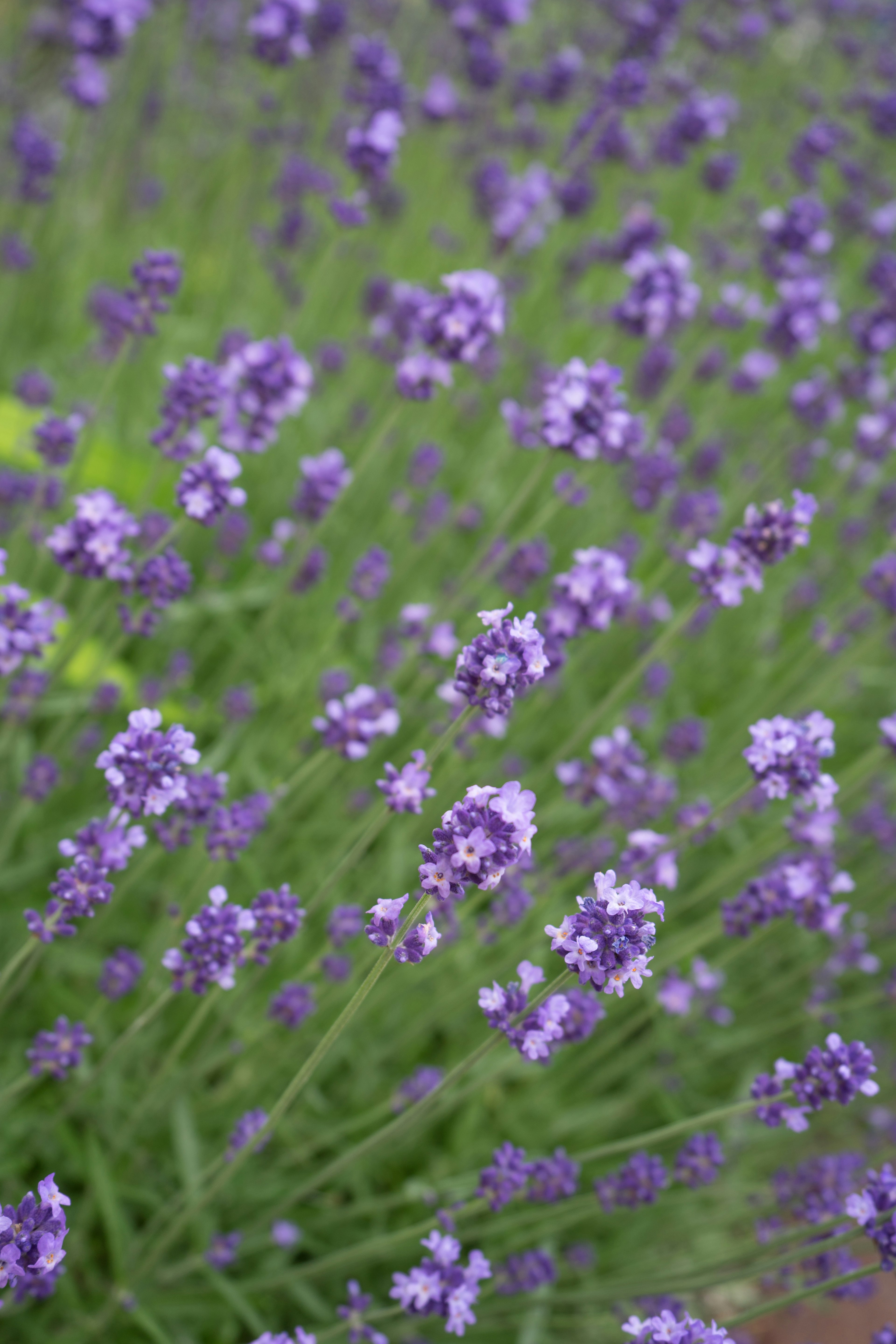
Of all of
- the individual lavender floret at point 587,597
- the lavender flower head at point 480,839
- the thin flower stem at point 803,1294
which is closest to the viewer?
the lavender flower head at point 480,839

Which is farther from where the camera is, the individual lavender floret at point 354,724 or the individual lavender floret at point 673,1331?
the individual lavender floret at point 354,724

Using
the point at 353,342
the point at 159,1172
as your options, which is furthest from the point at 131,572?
the point at 353,342

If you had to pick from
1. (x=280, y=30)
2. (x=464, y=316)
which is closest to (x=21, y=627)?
(x=464, y=316)

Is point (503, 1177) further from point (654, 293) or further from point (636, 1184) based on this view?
point (654, 293)

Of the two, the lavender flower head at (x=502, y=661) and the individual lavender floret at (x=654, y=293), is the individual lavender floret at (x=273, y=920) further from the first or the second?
the individual lavender floret at (x=654, y=293)

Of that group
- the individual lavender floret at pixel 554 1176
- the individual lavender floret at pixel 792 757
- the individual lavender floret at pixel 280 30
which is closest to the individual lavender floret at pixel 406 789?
the individual lavender floret at pixel 554 1176

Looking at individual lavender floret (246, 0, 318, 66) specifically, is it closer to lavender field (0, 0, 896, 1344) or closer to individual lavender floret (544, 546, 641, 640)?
lavender field (0, 0, 896, 1344)

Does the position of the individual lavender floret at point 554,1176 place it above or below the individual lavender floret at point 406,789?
below
